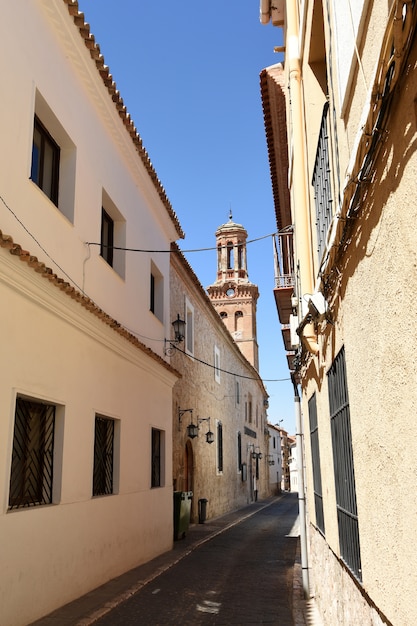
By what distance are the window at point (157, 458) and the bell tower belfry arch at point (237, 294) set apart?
3002cm

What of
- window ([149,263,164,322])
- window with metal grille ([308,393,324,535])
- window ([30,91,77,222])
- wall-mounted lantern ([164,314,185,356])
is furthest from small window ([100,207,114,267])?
window with metal grille ([308,393,324,535])

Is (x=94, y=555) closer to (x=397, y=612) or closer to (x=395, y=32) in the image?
(x=397, y=612)

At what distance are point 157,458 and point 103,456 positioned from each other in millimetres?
3276

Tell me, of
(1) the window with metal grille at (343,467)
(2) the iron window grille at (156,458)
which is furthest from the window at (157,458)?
(1) the window with metal grille at (343,467)

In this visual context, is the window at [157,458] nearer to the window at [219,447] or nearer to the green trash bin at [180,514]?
the green trash bin at [180,514]

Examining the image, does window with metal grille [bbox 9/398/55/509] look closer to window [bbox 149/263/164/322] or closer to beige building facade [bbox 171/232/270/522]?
window [bbox 149/263/164/322]

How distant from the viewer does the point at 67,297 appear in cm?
686

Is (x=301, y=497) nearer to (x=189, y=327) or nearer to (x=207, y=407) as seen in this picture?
(x=189, y=327)

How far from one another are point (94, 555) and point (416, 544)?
6.24 metres

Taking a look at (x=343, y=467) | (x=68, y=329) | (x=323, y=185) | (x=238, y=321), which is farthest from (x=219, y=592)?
(x=238, y=321)

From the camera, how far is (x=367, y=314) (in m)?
2.96

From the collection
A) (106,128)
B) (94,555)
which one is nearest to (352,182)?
(94,555)

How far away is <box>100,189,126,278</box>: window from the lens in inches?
385

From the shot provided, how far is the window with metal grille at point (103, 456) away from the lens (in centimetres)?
832
